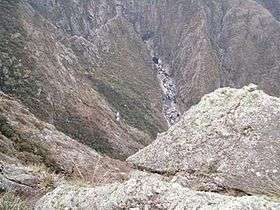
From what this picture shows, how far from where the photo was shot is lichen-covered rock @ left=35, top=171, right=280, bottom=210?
10.8 m

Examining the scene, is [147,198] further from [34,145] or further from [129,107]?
[129,107]

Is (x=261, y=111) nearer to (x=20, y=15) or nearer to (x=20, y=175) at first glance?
(x=20, y=175)

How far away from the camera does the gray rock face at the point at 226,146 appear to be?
1299cm

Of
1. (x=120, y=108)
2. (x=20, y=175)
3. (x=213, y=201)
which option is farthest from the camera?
(x=120, y=108)

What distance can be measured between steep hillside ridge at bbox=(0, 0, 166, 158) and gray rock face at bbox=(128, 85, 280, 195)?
99.9 m

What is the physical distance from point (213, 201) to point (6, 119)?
54.8 metres

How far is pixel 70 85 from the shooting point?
14200 cm

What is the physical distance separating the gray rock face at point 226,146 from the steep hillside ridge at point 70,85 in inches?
3934

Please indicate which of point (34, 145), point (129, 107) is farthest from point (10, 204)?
point (129, 107)

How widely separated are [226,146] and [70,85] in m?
130

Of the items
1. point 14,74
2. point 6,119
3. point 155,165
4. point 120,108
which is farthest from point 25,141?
point 120,108

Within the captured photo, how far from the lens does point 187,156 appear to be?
14320 mm

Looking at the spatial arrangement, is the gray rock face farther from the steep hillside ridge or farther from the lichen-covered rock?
the steep hillside ridge

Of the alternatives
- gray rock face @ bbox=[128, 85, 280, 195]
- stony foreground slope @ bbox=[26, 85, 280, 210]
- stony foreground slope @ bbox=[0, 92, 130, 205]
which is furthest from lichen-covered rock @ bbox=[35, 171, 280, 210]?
stony foreground slope @ bbox=[0, 92, 130, 205]
